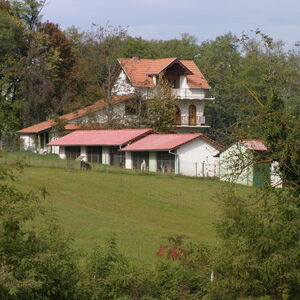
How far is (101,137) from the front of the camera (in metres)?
60.7

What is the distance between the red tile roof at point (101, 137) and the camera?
5789 centimetres

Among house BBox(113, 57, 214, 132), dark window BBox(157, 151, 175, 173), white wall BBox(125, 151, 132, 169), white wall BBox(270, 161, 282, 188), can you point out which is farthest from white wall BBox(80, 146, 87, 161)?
white wall BBox(270, 161, 282, 188)

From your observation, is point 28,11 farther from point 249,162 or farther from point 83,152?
point 249,162

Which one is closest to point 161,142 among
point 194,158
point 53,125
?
point 194,158

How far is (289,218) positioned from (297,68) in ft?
16.4

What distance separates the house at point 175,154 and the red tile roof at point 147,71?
1463 cm

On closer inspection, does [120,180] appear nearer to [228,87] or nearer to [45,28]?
[228,87]

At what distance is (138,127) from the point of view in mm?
66438

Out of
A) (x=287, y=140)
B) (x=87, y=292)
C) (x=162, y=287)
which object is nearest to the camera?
(x=87, y=292)

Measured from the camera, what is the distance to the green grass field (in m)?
26.1

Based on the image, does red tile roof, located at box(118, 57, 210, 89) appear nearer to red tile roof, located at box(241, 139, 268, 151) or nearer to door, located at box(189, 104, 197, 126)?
door, located at box(189, 104, 197, 126)

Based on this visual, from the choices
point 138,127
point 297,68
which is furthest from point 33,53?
point 297,68

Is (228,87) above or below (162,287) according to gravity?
above

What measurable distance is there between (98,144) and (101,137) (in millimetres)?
2726
